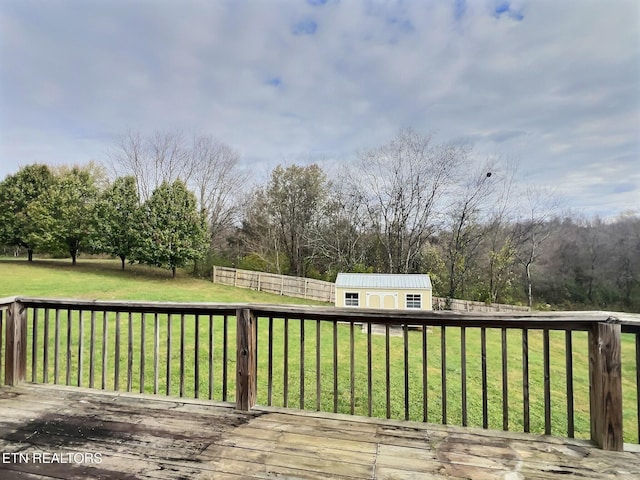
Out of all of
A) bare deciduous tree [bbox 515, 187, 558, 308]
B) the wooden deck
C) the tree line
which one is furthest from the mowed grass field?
bare deciduous tree [bbox 515, 187, 558, 308]

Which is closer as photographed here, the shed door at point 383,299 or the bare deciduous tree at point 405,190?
the shed door at point 383,299

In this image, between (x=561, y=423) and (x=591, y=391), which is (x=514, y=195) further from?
(x=591, y=391)

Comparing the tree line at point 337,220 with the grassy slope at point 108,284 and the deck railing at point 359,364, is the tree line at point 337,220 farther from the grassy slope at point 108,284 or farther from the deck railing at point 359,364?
the deck railing at point 359,364

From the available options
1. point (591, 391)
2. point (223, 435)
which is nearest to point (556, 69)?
point (591, 391)

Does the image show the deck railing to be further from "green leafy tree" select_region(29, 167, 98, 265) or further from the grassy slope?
"green leafy tree" select_region(29, 167, 98, 265)

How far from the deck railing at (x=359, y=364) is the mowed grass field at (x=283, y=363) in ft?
0.09

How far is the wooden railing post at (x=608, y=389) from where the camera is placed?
133 centimetres

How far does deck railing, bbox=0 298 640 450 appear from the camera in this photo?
1.44m

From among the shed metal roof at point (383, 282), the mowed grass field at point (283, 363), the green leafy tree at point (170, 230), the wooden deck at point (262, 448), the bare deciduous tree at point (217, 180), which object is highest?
the bare deciduous tree at point (217, 180)

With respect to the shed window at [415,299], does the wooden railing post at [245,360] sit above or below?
above

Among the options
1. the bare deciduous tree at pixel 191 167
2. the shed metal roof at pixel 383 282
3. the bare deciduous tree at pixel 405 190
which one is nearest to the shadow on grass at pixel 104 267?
the bare deciduous tree at pixel 191 167

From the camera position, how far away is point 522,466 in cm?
121

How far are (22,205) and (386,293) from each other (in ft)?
45.3

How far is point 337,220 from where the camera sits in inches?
460
